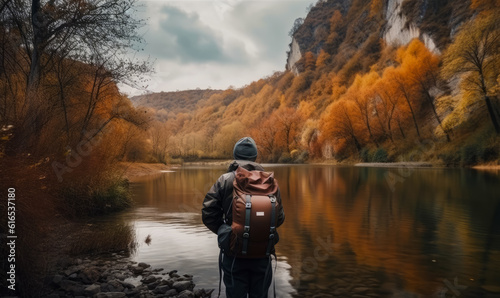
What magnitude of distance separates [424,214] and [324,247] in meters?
6.65

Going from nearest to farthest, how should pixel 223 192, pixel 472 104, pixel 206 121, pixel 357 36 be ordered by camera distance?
pixel 223 192, pixel 472 104, pixel 357 36, pixel 206 121

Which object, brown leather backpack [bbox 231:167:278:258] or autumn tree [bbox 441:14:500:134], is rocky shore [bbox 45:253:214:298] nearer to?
brown leather backpack [bbox 231:167:278:258]

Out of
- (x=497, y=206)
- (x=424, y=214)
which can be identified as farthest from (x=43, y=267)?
(x=497, y=206)

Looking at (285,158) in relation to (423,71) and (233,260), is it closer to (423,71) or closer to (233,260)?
(423,71)

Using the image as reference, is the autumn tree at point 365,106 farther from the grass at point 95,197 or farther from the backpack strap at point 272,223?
the backpack strap at point 272,223

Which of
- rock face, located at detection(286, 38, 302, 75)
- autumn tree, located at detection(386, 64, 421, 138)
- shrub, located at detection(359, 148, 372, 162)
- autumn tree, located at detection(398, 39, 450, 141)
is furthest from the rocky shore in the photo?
rock face, located at detection(286, 38, 302, 75)

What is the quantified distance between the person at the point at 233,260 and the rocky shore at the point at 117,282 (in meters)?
2.37

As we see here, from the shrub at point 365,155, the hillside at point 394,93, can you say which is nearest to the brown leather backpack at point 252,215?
the hillside at point 394,93

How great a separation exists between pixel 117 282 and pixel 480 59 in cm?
4387

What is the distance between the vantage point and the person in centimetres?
422

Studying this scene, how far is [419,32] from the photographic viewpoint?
69812 mm

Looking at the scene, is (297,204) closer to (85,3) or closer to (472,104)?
(85,3)

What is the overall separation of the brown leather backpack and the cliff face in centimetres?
6649

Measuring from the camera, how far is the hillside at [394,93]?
3966 cm
